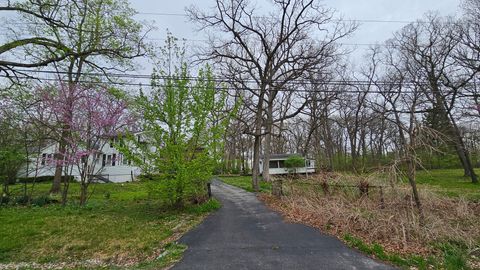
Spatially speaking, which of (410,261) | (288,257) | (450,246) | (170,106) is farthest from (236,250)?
(170,106)

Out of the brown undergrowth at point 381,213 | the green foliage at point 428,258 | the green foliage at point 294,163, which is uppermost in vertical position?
the green foliage at point 294,163

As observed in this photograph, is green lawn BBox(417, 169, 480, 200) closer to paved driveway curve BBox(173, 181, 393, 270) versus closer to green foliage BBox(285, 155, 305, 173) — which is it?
paved driveway curve BBox(173, 181, 393, 270)

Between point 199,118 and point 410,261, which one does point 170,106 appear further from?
point 410,261

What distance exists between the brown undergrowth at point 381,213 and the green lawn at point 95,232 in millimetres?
4047

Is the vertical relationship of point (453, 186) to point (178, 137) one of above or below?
below

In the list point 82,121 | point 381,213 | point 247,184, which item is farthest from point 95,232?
point 247,184

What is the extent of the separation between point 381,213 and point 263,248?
3923 millimetres

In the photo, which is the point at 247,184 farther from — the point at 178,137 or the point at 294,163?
the point at 178,137

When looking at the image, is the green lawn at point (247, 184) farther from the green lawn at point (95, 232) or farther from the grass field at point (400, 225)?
the grass field at point (400, 225)

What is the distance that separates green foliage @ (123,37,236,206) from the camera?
10.3m

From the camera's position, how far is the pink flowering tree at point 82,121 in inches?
498

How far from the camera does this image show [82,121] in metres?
13.1

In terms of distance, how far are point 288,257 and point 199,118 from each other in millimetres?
6186

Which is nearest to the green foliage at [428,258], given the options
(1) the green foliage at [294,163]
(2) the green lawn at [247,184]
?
(2) the green lawn at [247,184]
